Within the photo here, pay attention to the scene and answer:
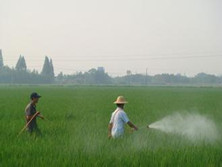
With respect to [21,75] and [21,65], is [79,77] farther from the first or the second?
[21,75]

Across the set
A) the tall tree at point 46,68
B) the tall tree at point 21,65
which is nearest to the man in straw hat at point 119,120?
the tall tree at point 21,65

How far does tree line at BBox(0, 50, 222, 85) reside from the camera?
85.0m

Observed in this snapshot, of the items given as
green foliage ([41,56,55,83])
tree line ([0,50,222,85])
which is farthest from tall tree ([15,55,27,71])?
green foliage ([41,56,55,83])

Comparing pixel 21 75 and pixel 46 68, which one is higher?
pixel 46 68

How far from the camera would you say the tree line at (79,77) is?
8500 centimetres

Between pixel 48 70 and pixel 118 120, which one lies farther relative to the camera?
pixel 48 70

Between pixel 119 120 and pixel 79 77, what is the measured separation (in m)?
96.7

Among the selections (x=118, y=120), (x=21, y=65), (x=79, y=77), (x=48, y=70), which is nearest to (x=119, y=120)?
(x=118, y=120)

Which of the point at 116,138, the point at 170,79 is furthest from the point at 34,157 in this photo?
the point at 170,79

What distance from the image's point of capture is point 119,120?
659 cm

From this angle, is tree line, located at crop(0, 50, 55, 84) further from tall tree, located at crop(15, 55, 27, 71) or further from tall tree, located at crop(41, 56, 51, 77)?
tall tree, located at crop(41, 56, 51, 77)

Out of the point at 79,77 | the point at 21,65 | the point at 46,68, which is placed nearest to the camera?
the point at 21,65

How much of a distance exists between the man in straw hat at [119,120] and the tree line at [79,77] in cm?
7990

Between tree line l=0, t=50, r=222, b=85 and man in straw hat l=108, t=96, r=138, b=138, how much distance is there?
262 ft
